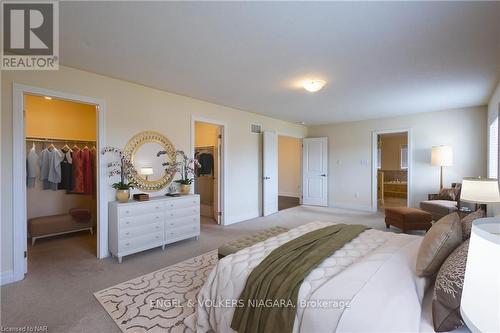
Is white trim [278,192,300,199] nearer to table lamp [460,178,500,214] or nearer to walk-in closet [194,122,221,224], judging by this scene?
walk-in closet [194,122,221,224]

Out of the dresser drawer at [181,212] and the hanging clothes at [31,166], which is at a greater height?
the hanging clothes at [31,166]

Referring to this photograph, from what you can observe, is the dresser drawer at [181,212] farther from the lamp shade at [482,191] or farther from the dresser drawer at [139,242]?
the lamp shade at [482,191]

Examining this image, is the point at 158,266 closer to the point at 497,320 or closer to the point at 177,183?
the point at 177,183

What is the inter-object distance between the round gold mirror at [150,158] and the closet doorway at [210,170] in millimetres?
1171

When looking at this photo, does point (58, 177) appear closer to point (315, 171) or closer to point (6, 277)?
point (6, 277)

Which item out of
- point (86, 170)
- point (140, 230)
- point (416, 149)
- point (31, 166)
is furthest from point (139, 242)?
point (416, 149)

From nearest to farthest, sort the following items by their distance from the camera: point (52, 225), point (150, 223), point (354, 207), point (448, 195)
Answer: point (150, 223)
point (52, 225)
point (448, 195)
point (354, 207)

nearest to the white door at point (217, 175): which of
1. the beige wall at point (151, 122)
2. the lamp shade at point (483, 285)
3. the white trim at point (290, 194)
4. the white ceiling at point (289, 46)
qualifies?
the beige wall at point (151, 122)

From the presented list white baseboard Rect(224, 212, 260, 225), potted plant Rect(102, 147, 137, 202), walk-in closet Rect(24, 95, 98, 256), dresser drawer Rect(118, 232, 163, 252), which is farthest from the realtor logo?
white baseboard Rect(224, 212, 260, 225)

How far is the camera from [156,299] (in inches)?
92.6

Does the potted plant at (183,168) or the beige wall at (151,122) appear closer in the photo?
the beige wall at (151,122)

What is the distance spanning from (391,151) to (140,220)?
981 centimetres

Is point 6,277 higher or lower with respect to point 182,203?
lower

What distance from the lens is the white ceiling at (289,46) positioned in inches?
76.8
